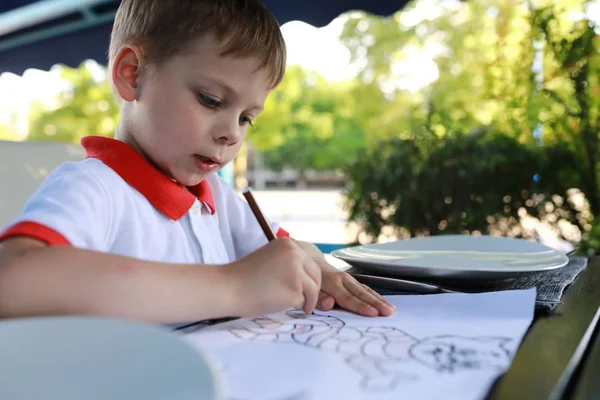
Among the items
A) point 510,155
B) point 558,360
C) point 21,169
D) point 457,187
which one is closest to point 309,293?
point 558,360

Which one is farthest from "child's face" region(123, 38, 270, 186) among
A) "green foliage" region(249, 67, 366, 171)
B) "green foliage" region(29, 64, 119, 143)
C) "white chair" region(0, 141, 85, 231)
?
"green foliage" region(249, 67, 366, 171)

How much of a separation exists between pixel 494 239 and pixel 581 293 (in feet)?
0.98

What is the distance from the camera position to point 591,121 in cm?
335

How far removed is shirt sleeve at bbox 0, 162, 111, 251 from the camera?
56cm

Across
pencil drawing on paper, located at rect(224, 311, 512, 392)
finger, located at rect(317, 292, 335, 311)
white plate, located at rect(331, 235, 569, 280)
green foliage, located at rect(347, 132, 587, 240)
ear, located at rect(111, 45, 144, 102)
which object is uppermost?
ear, located at rect(111, 45, 144, 102)

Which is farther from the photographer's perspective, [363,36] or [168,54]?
[363,36]

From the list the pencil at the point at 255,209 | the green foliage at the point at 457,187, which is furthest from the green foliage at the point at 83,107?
the pencil at the point at 255,209

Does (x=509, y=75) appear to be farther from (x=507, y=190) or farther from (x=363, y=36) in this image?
(x=363, y=36)

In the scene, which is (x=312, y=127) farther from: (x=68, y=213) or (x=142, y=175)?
(x=68, y=213)

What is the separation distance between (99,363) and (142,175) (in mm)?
555

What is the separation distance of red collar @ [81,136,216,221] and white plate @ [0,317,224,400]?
497 millimetres

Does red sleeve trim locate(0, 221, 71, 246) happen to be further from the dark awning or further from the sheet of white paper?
the dark awning

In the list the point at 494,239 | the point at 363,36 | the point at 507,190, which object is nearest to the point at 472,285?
the point at 494,239

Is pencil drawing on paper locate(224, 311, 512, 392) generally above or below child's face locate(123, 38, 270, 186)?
below
